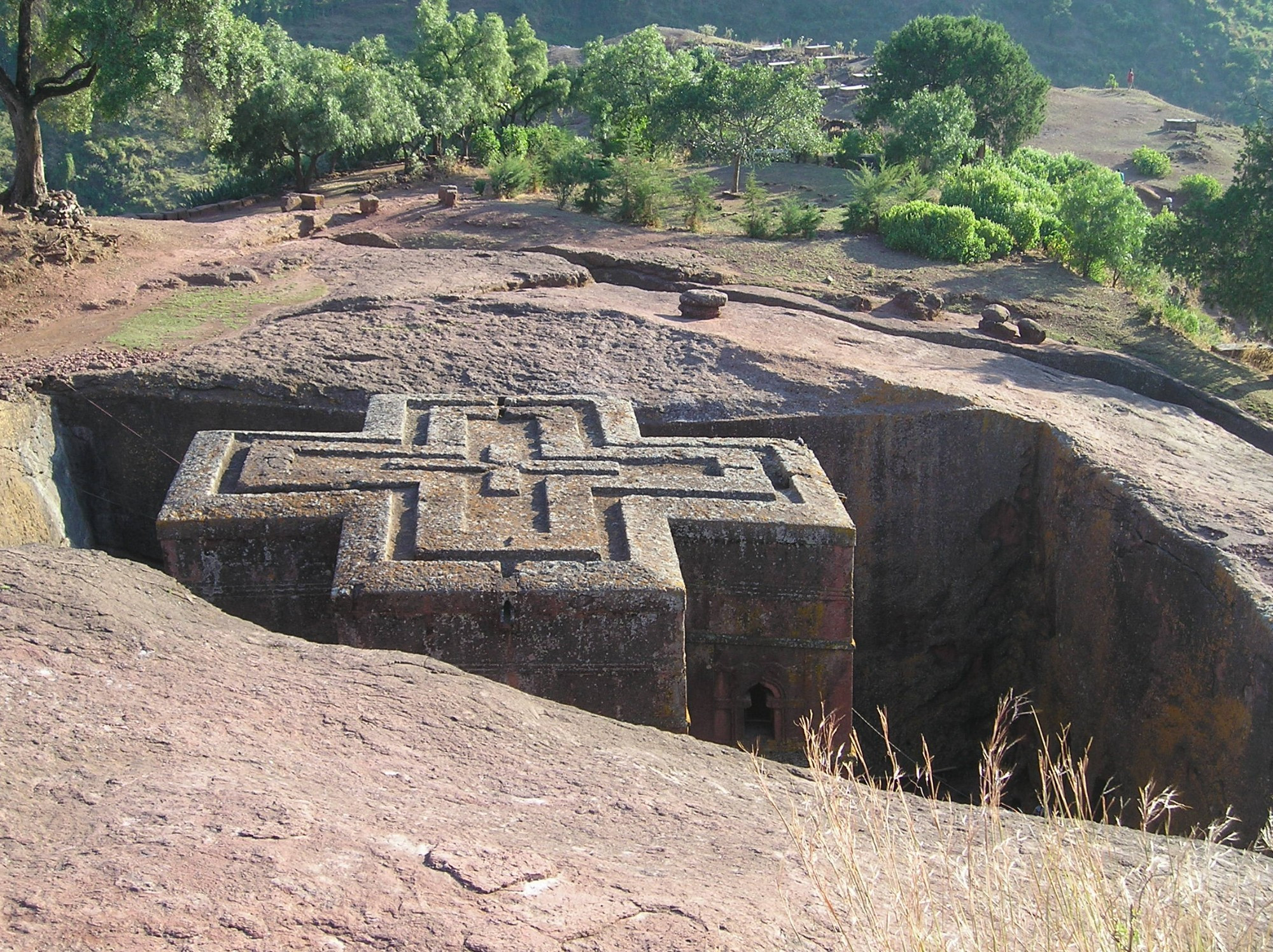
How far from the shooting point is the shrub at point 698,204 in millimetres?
16094

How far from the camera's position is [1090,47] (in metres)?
56.7

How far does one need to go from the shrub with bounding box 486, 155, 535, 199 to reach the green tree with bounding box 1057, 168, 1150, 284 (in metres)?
7.98

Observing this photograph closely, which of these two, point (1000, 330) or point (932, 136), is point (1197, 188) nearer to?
point (932, 136)

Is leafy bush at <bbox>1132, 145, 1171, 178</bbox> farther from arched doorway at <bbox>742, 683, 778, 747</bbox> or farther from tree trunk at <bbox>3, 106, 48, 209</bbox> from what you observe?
arched doorway at <bbox>742, 683, 778, 747</bbox>

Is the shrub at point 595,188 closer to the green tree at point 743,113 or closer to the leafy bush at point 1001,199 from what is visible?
the green tree at point 743,113

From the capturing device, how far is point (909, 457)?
8.79 meters

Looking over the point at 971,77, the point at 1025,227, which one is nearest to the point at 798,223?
the point at 1025,227

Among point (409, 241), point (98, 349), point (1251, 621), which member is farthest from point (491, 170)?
point (1251, 621)

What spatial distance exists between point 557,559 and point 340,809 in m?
2.24

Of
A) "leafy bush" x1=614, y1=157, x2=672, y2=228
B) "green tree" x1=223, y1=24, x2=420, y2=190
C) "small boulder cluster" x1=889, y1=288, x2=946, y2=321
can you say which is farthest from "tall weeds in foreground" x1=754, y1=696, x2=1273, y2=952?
"green tree" x1=223, y1=24, x2=420, y2=190

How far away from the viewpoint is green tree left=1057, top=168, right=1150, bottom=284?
1512cm

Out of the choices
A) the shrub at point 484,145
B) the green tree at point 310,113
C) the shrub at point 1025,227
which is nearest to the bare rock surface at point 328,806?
the shrub at point 1025,227

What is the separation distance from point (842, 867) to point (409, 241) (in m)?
12.4

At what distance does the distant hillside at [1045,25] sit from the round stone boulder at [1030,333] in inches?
1798
